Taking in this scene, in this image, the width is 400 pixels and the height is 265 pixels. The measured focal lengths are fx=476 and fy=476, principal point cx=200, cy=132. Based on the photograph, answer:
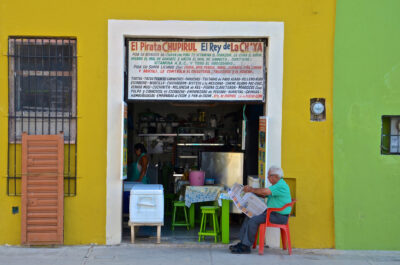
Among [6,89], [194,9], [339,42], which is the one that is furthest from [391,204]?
[6,89]

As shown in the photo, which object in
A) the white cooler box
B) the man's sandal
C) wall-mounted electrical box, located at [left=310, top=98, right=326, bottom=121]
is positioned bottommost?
the man's sandal

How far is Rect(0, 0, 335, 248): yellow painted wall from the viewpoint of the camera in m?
7.26

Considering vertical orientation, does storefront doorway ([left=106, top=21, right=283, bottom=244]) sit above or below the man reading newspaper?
above

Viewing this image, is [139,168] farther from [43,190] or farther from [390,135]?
[390,135]

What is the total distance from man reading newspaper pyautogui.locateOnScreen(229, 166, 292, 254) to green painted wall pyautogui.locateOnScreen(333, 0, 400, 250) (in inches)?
41.9

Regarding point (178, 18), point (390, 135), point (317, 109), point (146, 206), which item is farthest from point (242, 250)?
point (178, 18)

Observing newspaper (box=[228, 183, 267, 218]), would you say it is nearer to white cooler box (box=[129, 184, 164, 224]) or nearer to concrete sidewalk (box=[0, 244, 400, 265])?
concrete sidewalk (box=[0, 244, 400, 265])

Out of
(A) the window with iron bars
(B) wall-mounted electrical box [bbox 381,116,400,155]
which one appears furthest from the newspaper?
(A) the window with iron bars

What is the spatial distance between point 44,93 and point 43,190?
1491mm

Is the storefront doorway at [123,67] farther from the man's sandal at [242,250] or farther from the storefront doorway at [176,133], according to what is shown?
the storefront doorway at [176,133]

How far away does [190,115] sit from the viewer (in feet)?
40.5

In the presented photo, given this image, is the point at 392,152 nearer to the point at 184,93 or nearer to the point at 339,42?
the point at 339,42

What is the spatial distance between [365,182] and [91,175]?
167 inches

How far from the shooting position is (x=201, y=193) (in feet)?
26.9
